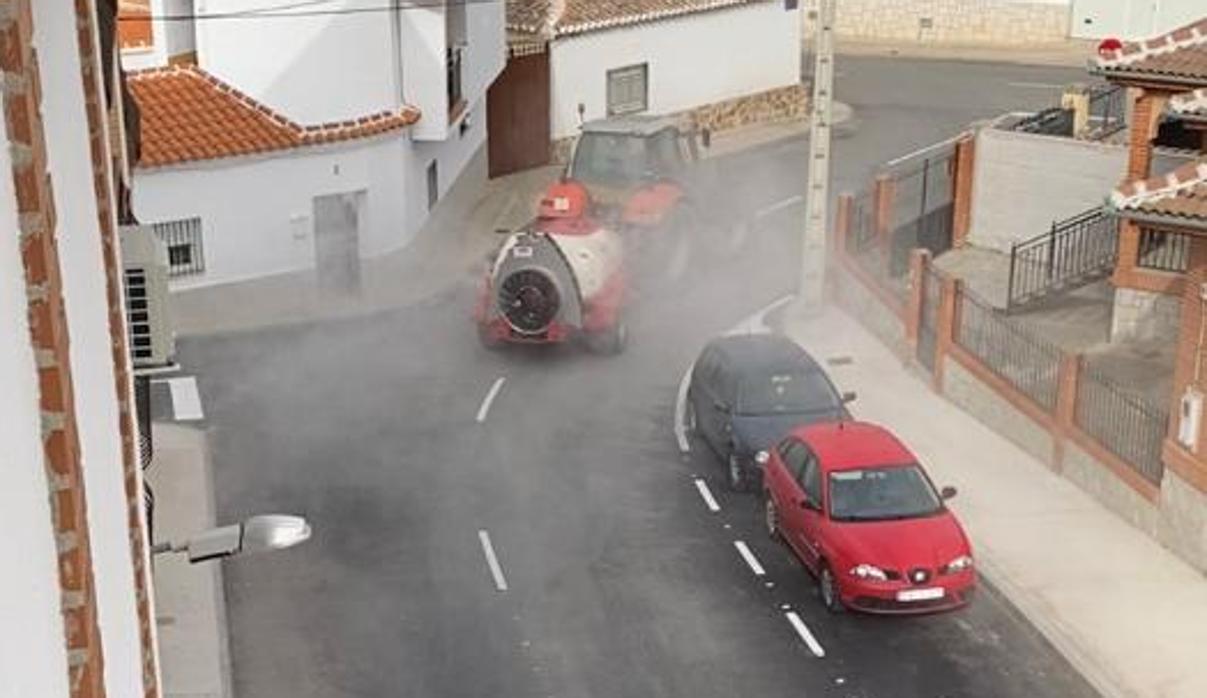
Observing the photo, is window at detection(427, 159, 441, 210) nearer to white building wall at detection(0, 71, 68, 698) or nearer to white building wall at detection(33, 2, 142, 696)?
white building wall at detection(33, 2, 142, 696)

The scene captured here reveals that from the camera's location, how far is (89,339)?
4324mm

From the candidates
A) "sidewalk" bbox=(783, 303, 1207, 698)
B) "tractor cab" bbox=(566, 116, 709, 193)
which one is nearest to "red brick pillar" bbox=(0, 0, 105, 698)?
"sidewalk" bbox=(783, 303, 1207, 698)

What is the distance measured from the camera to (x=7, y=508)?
9.94 feet

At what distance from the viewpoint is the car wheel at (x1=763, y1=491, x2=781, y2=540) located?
65.3 feet

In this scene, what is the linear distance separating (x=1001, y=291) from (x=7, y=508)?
2736 centimetres

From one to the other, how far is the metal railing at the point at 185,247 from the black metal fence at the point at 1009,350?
14056mm

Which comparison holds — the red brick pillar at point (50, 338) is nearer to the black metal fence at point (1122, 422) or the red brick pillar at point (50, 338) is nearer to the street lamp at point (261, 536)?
the street lamp at point (261, 536)

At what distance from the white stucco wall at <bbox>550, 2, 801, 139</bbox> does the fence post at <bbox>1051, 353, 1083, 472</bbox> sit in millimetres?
22084

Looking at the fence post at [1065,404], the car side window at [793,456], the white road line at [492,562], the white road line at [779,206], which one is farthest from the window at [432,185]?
the fence post at [1065,404]

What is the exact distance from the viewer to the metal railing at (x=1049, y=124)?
32.8 meters

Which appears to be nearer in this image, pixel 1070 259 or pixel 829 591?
pixel 829 591

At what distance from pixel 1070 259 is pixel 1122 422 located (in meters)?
8.76

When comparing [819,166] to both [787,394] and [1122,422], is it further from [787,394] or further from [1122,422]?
[1122,422]

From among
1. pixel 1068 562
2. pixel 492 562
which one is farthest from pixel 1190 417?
pixel 492 562
